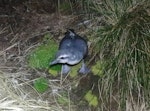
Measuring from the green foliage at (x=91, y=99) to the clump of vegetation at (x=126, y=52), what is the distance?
0.17ft

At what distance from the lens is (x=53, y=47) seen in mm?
3197

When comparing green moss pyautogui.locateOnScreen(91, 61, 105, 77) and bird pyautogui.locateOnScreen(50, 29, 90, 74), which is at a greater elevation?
bird pyautogui.locateOnScreen(50, 29, 90, 74)

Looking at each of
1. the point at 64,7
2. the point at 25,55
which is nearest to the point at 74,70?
the point at 25,55

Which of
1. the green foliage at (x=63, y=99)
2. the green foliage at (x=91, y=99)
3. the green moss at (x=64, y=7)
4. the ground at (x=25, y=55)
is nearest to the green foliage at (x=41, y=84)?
the ground at (x=25, y=55)

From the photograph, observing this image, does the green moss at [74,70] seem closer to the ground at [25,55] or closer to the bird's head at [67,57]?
the ground at [25,55]

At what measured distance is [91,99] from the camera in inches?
112

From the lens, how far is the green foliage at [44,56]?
3.09m

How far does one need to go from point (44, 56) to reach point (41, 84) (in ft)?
0.86

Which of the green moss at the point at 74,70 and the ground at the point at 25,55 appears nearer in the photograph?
the ground at the point at 25,55

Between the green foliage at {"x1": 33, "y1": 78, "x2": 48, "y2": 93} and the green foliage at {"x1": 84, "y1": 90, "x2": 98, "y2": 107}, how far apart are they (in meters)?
0.29

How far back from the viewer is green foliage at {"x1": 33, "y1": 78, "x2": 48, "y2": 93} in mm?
2928

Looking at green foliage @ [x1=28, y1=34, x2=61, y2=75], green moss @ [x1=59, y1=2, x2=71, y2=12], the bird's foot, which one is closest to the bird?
the bird's foot

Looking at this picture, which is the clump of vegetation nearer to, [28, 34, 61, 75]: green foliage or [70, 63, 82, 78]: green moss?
[70, 63, 82, 78]: green moss

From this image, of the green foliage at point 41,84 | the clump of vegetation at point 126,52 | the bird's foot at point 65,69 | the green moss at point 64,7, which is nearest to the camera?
the clump of vegetation at point 126,52
